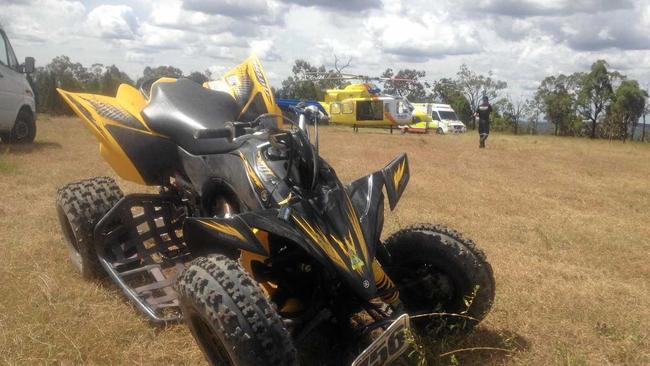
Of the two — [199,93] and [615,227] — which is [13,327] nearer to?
[199,93]

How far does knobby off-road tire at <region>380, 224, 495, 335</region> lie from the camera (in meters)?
2.92

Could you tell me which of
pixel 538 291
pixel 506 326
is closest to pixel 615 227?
pixel 538 291

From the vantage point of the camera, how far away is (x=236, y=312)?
220 cm

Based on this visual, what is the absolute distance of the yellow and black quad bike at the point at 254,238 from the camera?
2.34m

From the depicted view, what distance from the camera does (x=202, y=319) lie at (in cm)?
241

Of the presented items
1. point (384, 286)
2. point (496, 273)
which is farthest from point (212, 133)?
point (496, 273)

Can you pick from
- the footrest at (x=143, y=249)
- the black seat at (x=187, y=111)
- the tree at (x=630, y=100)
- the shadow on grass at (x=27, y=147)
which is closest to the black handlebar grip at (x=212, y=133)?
the black seat at (x=187, y=111)

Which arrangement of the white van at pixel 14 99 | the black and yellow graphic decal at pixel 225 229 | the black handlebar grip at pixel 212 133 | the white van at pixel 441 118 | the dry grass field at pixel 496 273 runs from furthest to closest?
the white van at pixel 441 118 → the white van at pixel 14 99 → the dry grass field at pixel 496 273 → the black handlebar grip at pixel 212 133 → the black and yellow graphic decal at pixel 225 229

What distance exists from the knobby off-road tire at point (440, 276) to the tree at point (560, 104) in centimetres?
4063

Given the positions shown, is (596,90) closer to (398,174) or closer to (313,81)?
(313,81)

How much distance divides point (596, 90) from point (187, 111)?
40.3m

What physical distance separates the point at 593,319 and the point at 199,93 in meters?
2.79

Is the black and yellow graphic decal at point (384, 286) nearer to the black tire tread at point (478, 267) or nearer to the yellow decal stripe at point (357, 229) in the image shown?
the yellow decal stripe at point (357, 229)

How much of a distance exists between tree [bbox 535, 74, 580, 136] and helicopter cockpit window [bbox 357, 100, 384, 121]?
1895cm
